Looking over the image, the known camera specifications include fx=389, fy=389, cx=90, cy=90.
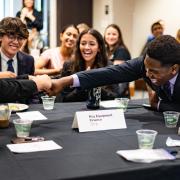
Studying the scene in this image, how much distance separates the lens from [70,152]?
165 centimetres

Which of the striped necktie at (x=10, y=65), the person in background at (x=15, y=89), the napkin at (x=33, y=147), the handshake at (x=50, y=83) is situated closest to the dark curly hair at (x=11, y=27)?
the striped necktie at (x=10, y=65)

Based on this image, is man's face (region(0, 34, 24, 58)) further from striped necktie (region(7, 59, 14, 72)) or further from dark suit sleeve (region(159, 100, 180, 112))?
dark suit sleeve (region(159, 100, 180, 112))

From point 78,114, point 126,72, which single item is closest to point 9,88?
point 78,114

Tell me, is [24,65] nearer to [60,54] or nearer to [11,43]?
[11,43]

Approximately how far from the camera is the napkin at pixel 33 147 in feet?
5.43

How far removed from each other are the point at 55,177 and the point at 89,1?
6.47 meters

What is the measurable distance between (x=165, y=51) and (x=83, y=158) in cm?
87

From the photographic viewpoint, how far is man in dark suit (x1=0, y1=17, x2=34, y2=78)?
125 inches

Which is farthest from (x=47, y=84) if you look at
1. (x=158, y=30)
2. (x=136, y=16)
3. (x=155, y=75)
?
(x=136, y=16)

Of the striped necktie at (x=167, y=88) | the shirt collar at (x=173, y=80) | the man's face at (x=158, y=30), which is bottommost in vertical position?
the striped necktie at (x=167, y=88)

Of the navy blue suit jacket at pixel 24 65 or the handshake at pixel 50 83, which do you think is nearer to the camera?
the handshake at pixel 50 83

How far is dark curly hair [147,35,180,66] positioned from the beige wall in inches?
196

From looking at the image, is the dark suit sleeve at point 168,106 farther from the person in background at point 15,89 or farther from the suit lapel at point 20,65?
the suit lapel at point 20,65

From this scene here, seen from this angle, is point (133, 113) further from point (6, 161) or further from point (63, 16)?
point (63, 16)
